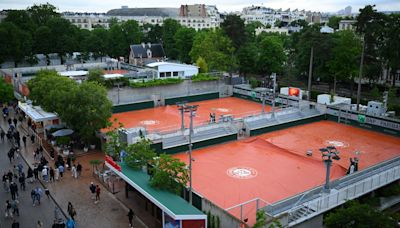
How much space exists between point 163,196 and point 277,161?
11.6 m

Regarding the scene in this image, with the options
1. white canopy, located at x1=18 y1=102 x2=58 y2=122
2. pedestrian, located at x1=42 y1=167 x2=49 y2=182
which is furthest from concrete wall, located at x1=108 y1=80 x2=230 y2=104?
pedestrian, located at x1=42 y1=167 x2=49 y2=182

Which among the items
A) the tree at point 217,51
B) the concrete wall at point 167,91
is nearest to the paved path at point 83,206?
the concrete wall at point 167,91

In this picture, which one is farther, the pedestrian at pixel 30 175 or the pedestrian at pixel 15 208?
the pedestrian at pixel 30 175

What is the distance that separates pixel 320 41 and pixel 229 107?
1637 centimetres

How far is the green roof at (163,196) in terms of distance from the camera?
17.4m

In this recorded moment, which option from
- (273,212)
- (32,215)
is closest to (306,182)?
(273,212)

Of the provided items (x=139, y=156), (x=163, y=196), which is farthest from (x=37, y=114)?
(x=163, y=196)

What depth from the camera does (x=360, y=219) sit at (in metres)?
14.0

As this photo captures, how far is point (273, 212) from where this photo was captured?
17.8 metres

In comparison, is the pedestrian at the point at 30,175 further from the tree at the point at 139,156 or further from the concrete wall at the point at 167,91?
the concrete wall at the point at 167,91

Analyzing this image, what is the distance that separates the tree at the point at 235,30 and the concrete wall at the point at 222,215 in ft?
154

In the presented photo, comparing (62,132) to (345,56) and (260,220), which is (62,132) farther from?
(345,56)

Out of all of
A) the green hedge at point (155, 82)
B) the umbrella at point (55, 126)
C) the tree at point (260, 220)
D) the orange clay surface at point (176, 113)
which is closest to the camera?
the tree at point (260, 220)

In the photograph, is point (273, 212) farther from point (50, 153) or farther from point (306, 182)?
point (50, 153)
